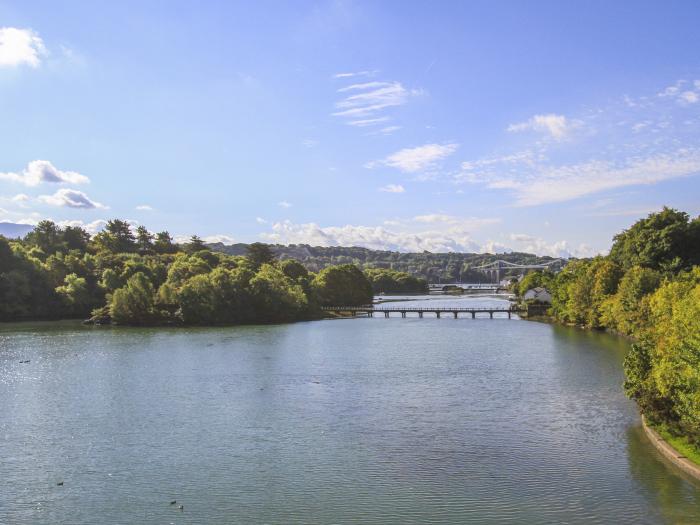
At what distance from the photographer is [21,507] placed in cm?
2094

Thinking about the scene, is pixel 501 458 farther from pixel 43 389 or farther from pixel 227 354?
pixel 227 354

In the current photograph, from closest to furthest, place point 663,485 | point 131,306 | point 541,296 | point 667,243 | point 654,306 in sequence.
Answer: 1. point 663,485
2. point 654,306
3. point 667,243
4. point 131,306
5. point 541,296

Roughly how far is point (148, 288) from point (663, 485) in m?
90.9

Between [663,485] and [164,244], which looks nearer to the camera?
[663,485]

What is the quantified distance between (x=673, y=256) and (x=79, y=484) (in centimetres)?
7915

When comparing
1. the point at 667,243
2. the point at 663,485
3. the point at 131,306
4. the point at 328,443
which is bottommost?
the point at 663,485

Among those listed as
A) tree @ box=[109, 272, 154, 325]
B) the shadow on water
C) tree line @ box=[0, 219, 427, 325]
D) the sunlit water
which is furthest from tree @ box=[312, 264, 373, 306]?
the shadow on water

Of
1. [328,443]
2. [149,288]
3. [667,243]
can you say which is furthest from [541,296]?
[328,443]

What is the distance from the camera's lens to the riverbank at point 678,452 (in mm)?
22806

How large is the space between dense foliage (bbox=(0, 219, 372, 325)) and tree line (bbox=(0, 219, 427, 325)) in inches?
6.2

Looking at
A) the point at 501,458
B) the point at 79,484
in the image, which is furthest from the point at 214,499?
the point at 501,458

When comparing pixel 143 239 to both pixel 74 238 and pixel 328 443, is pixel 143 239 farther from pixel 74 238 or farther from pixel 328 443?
pixel 328 443

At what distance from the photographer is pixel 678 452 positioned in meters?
24.4

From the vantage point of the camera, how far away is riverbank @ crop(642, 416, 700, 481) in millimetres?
22806
